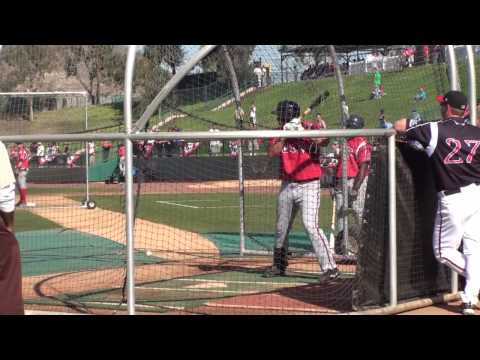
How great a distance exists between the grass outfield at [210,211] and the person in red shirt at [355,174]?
1912 millimetres

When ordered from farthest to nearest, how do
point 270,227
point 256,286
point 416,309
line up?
point 270,227 → point 256,286 → point 416,309

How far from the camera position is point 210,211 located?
1853cm

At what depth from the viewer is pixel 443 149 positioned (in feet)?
23.7

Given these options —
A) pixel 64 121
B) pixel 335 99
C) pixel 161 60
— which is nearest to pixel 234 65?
pixel 161 60

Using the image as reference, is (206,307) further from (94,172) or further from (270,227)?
(94,172)

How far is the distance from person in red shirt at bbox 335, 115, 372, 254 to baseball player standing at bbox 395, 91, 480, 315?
2938 mm

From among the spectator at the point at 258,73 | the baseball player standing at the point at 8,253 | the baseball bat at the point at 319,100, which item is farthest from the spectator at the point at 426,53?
the baseball player standing at the point at 8,253

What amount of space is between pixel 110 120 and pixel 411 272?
26214 mm

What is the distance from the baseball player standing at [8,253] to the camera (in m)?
5.75

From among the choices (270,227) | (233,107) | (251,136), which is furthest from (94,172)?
(251,136)

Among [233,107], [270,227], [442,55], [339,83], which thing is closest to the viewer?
[442,55]

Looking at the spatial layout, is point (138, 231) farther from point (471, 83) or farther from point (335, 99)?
point (471, 83)

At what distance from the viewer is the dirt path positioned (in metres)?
12.4

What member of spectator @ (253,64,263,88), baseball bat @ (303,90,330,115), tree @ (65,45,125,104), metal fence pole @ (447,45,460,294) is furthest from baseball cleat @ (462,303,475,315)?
tree @ (65,45,125,104)
